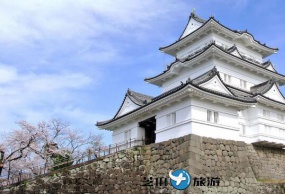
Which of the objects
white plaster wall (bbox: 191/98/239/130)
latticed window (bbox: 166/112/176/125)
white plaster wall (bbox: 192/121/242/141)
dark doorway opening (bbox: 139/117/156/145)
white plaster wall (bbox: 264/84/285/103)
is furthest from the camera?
white plaster wall (bbox: 264/84/285/103)

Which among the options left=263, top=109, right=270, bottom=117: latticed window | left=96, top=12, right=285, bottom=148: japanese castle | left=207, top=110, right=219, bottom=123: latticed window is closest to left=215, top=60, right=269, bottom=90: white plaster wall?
left=96, top=12, right=285, bottom=148: japanese castle

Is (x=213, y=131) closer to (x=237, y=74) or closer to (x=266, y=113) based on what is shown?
(x=266, y=113)

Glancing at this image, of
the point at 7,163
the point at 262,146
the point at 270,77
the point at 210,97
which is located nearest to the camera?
the point at 210,97

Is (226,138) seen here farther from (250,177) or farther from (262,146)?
(262,146)

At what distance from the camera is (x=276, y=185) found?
17641mm

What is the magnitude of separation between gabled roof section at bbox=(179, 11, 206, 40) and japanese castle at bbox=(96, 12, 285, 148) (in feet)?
0.28

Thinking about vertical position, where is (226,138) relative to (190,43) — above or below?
below

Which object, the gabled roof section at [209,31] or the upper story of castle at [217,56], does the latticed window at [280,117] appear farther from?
the gabled roof section at [209,31]

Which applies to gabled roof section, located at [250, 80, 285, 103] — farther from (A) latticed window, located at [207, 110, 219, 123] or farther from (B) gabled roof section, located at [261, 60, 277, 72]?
(A) latticed window, located at [207, 110, 219, 123]

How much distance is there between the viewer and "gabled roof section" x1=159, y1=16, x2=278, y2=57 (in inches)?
914

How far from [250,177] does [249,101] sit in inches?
160

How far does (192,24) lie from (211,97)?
11370mm

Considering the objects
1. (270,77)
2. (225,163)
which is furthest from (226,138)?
(270,77)

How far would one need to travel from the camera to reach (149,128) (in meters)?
20.0
